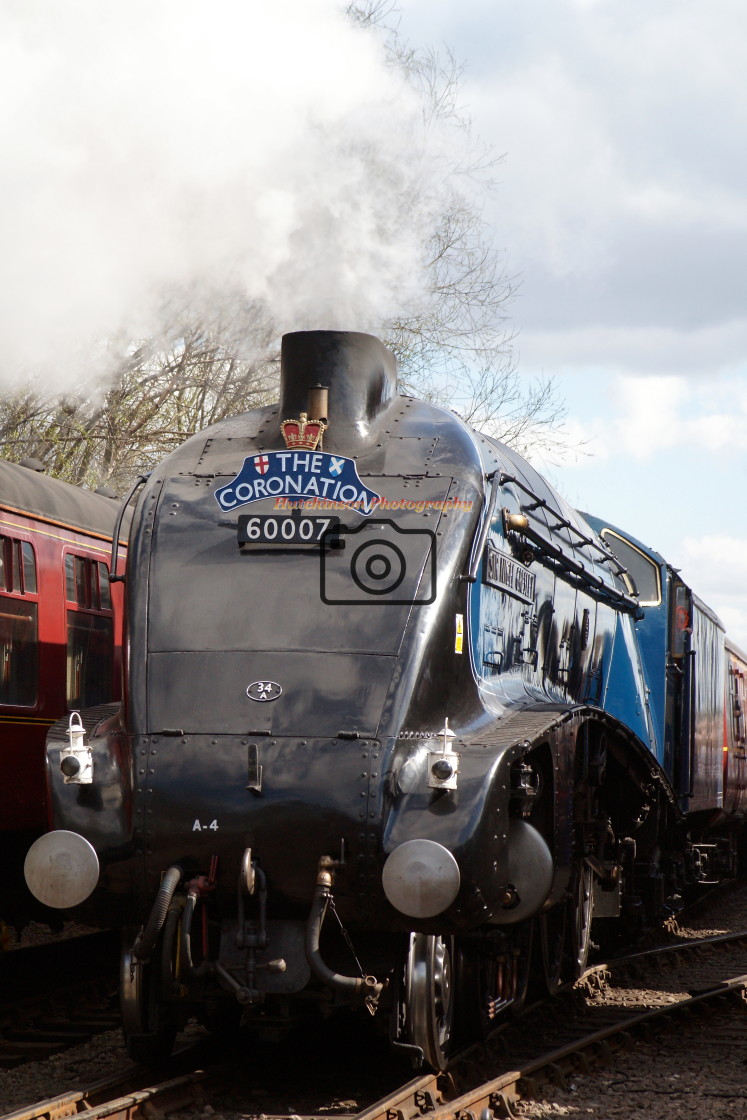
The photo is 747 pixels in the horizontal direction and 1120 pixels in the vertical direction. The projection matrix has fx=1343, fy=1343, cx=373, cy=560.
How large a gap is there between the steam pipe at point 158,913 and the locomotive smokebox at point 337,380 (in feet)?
7.30

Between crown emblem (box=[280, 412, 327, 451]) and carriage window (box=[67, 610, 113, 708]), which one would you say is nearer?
crown emblem (box=[280, 412, 327, 451])

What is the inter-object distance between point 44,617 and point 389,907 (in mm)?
4375

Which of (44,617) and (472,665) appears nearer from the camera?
(472,665)

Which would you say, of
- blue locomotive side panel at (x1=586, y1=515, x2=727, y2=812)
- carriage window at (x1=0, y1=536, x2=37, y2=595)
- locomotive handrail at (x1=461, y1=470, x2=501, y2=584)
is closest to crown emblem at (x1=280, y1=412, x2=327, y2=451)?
locomotive handrail at (x1=461, y1=470, x2=501, y2=584)

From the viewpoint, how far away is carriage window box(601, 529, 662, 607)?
1137 cm

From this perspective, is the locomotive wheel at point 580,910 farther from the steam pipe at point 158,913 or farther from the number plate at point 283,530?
the steam pipe at point 158,913

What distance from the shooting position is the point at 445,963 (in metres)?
5.84

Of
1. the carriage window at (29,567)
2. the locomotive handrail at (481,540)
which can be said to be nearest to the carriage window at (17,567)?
the carriage window at (29,567)

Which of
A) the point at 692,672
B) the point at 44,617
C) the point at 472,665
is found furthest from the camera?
the point at 692,672

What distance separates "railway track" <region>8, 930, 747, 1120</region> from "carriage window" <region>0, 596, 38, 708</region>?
2.92m

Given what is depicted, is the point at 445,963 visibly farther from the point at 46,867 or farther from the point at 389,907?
the point at 46,867

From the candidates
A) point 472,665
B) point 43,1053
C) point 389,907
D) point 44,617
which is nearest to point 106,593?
point 44,617

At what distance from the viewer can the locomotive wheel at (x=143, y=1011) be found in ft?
19.1

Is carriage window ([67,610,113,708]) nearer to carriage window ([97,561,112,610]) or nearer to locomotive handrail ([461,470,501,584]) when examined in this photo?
carriage window ([97,561,112,610])
